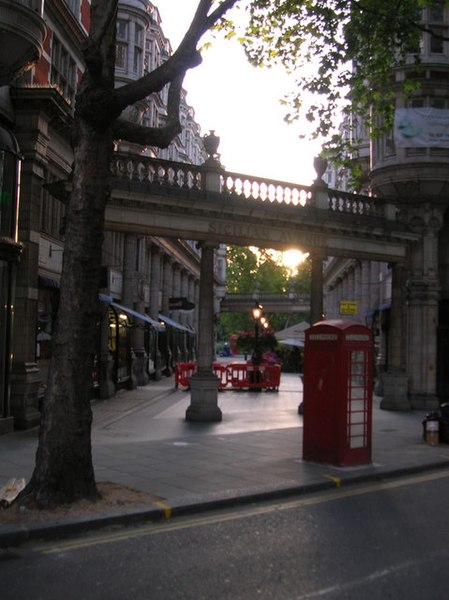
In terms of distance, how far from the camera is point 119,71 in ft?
90.7

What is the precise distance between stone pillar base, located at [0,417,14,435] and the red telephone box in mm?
6144

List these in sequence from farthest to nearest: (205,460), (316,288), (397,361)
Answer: (397,361) < (316,288) < (205,460)

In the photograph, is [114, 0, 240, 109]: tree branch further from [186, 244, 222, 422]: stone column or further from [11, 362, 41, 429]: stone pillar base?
[186, 244, 222, 422]: stone column

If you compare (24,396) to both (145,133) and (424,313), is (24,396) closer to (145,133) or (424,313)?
(145,133)

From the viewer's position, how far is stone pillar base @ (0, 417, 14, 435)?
12655mm

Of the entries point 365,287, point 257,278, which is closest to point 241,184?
point 365,287

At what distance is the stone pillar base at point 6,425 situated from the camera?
12655 mm

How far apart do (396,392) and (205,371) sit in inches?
274

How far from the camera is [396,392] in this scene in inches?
766

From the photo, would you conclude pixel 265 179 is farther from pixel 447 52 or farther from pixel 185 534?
pixel 185 534

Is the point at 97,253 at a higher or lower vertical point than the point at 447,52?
lower

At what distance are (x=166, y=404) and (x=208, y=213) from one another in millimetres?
6953

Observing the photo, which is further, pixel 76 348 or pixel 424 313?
pixel 424 313

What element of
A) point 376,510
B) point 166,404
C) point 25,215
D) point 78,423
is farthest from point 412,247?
point 78,423
